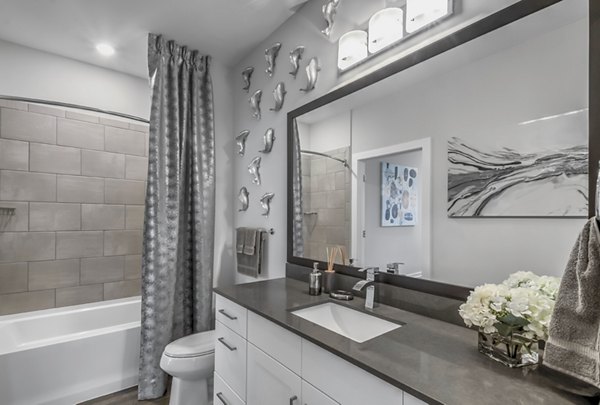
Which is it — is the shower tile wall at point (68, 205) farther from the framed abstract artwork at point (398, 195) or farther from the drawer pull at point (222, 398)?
the framed abstract artwork at point (398, 195)

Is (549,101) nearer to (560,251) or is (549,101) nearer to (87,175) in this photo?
(560,251)

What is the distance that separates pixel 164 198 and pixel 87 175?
3.33ft

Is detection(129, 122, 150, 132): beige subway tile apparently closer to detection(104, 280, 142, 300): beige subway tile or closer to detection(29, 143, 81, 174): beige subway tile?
detection(29, 143, 81, 174): beige subway tile

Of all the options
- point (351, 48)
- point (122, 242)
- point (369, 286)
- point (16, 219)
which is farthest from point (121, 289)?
point (351, 48)

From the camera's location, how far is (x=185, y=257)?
2498 mm

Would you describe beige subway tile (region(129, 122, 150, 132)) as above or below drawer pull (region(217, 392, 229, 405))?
above

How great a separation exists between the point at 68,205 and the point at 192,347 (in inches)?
69.1

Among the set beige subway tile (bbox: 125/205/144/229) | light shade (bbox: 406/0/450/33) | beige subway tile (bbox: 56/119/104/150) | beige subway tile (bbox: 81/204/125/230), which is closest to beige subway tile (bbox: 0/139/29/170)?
beige subway tile (bbox: 56/119/104/150)

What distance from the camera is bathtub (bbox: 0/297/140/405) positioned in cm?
197

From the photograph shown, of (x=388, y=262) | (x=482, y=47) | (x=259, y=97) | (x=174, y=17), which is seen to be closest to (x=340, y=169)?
(x=388, y=262)

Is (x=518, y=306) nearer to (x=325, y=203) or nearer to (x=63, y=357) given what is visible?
(x=325, y=203)

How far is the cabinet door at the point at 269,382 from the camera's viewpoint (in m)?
1.15

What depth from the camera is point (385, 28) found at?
1.47 m

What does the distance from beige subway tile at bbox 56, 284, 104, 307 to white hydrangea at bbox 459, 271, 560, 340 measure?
3027 mm
